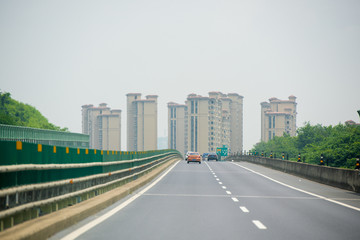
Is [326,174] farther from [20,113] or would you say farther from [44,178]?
[20,113]

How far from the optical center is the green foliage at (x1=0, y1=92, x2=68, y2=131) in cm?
12188

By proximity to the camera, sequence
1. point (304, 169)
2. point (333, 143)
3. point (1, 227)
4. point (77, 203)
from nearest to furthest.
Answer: point (1, 227)
point (77, 203)
point (304, 169)
point (333, 143)

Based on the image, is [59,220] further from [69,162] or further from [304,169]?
[304,169]

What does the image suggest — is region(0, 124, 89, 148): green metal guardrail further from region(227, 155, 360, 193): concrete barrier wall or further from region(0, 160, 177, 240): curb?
region(0, 160, 177, 240): curb

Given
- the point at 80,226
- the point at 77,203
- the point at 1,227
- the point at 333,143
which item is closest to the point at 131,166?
the point at 77,203

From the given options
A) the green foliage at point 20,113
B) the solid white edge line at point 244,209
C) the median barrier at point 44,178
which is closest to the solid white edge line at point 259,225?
the solid white edge line at point 244,209

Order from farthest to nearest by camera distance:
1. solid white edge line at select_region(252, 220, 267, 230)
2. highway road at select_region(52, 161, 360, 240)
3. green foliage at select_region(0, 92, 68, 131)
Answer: green foliage at select_region(0, 92, 68, 131) → solid white edge line at select_region(252, 220, 267, 230) → highway road at select_region(52, 161, 360, 240)

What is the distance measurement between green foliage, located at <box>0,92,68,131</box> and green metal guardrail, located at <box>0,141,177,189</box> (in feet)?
327

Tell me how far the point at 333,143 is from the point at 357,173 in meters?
78.1

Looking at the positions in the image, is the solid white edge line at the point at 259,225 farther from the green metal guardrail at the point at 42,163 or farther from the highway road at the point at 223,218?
the green metal guardrail at the point at 42,163

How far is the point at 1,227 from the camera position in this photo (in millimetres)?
7258

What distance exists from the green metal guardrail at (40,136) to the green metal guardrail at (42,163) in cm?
5086

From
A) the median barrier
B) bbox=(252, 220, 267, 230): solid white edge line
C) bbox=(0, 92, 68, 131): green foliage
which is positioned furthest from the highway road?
bbox=(0, 92, 68, 131): green foliage

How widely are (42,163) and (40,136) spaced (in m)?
88.1
